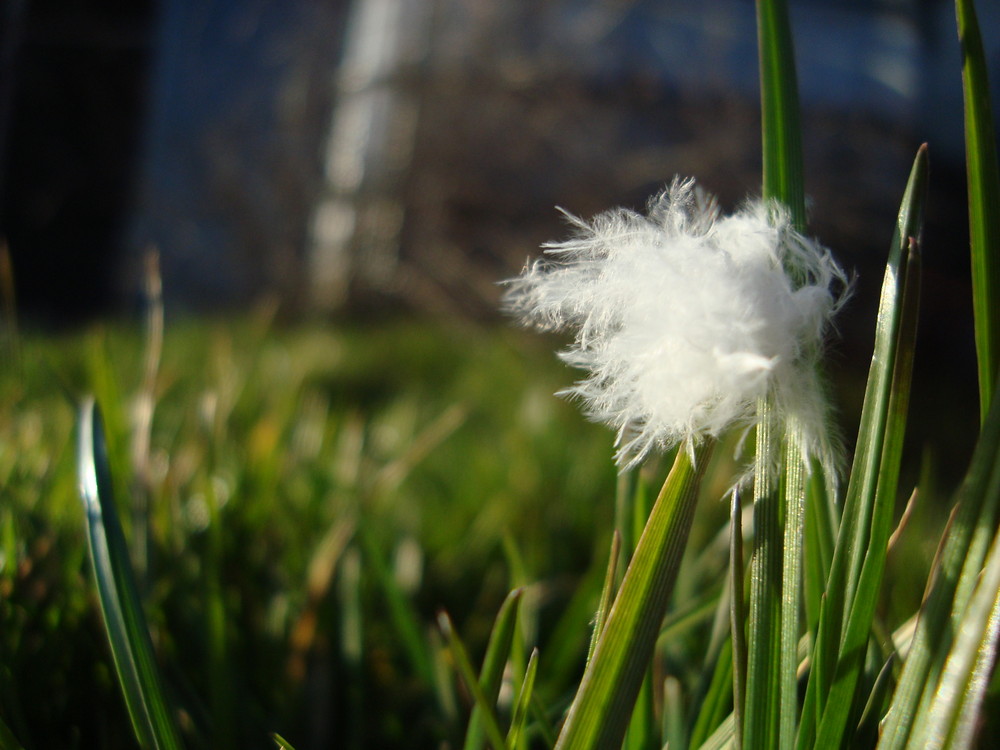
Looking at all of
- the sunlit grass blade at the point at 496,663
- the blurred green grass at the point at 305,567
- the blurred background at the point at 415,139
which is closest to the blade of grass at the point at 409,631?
the blurred green grass at the point at 305,567

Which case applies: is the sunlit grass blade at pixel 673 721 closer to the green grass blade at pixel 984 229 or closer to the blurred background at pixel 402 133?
the green grass blade at pixel 984 229

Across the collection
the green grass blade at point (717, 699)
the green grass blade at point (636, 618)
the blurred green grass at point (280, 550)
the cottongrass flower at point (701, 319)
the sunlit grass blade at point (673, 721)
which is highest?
the cottongrass flower at point (701, 319)

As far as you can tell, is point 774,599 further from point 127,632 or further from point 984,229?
point 127,632

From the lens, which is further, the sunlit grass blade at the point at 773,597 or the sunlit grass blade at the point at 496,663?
the sunlit grass blade at the point at 496,663

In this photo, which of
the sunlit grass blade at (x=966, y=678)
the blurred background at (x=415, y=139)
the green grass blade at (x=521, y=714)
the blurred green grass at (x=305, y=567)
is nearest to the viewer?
the sunlit grass blade at (x=966, y=678)

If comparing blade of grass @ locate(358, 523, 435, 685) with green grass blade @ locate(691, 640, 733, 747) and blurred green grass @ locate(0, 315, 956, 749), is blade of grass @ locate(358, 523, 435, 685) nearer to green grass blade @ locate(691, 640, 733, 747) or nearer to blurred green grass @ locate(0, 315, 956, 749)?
blurred green grass @ locate(0, 315, 956, 749)

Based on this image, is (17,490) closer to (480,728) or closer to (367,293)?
(480,728)

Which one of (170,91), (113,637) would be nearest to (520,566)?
(113,637)
